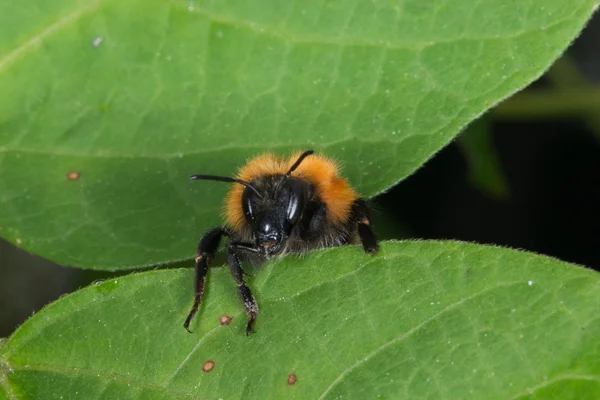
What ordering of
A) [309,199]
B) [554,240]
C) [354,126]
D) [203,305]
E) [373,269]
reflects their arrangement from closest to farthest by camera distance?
1. [373,269]
2. [203,305]
3. [354,126]
4. [309,199]
5. [554,240]

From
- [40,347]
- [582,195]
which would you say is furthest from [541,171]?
[40,347]

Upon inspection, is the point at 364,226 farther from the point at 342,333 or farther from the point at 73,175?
the point at 73,175

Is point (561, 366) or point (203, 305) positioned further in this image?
point (203, 305)

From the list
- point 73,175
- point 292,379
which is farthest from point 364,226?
point 73,175

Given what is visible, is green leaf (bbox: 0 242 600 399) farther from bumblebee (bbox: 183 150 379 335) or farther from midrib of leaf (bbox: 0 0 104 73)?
midrib of leaf (bbox: 0 0 104 73)

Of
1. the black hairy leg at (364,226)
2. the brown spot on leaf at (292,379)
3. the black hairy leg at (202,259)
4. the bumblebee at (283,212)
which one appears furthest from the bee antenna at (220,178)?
→ the brown spot on leaf at (292,379)

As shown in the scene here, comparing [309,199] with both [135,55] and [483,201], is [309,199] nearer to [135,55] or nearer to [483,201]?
[135,55]

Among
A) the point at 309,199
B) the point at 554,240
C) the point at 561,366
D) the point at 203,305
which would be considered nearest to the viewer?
the point at 561,366
